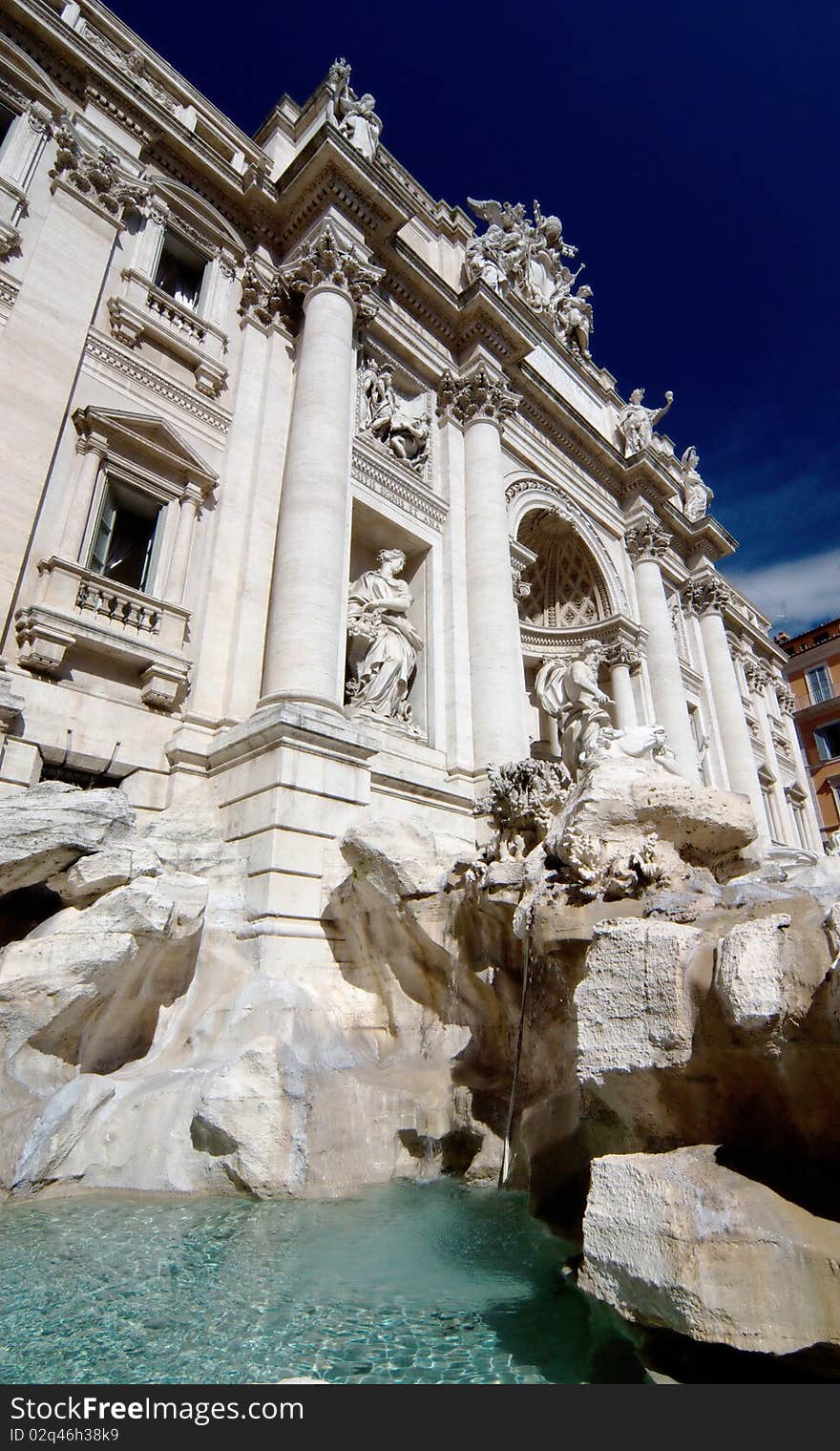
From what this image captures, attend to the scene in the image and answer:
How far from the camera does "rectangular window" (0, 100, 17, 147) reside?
10.0 meters

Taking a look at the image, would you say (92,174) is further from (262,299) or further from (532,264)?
(532,264)

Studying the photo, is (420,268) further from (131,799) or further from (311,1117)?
(311,1117)

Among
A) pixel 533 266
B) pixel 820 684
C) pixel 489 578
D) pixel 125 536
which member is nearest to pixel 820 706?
pixel 820 684

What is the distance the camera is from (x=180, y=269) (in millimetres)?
12125

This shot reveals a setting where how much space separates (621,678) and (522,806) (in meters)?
10.6

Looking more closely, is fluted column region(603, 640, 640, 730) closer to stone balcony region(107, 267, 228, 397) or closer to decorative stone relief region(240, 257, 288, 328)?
decorative stone relief region(240, 257, 288, 328)

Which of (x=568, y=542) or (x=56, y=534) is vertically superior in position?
(x=568, y=542)

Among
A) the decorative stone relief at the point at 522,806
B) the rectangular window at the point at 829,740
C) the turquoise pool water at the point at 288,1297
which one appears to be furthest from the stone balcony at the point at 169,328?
the rectangular window at the point at 829,740

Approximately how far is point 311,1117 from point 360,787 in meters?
3.74

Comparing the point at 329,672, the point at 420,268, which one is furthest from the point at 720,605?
the point at 329,672

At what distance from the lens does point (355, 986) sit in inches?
280

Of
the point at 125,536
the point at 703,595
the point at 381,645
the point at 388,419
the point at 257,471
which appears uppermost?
the point at 703,595

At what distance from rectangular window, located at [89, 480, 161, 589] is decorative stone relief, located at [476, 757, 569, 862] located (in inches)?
206

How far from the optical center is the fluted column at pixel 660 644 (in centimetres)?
1642
